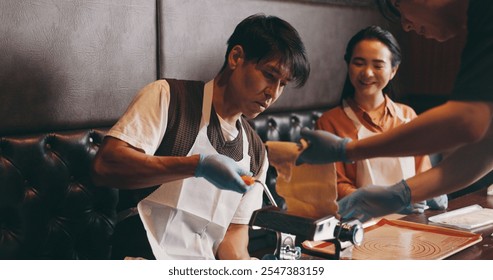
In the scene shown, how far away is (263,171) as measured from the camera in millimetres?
2061

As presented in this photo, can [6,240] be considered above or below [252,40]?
below

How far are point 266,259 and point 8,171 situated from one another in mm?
918

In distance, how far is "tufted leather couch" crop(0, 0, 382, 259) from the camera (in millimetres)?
1902

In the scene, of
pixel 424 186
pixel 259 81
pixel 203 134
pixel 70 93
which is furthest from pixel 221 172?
pixel 70 93

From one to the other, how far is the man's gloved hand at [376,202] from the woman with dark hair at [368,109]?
91 cm

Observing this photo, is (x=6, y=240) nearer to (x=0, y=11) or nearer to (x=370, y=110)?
(x=0, y=11)

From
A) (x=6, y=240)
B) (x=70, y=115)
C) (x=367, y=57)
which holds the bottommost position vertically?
(x=6, y=240)

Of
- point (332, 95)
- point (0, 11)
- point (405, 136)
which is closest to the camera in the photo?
point (405, 136)

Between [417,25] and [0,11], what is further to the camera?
[0,11]

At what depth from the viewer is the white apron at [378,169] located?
2.51 meters

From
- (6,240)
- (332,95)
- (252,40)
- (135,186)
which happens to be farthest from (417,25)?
(332,95)

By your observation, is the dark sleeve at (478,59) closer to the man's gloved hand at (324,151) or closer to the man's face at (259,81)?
the man's gloved hand at (324,151)

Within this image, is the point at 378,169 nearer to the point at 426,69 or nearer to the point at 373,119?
the point at 373,119

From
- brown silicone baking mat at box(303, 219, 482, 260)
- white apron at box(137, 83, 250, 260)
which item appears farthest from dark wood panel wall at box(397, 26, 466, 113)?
white apron at box(137, 83, 250, 260)
